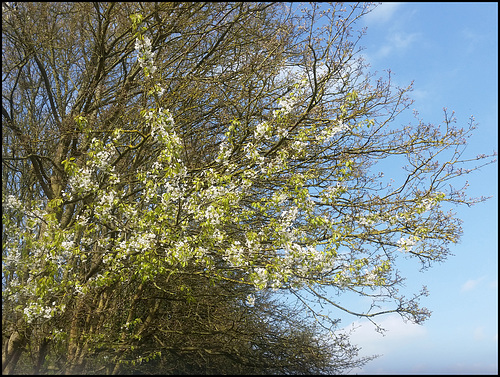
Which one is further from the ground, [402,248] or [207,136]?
[207,136]

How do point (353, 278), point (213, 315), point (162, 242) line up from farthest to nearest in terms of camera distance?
1. point (213, 315)
2. point (353, 278)
3. point (162, 242)

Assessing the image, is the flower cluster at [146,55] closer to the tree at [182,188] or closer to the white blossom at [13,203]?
the tree at [182,188]

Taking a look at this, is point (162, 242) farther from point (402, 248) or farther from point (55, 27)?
point (55, 27)

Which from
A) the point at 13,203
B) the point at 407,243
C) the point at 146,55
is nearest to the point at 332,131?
the point at 407,243

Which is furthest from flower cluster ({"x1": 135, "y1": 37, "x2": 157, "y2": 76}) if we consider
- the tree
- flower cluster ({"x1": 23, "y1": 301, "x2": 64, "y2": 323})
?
flower cluster ({"x1": 23, "y1": 301, "x2": 64, "y2": 323})

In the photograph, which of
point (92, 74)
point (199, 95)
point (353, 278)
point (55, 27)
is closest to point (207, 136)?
point (199, 95)

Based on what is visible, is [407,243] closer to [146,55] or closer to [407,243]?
[407,243]

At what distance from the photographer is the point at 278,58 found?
9266 mm

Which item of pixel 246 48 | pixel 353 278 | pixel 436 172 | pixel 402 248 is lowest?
pixel 353 278

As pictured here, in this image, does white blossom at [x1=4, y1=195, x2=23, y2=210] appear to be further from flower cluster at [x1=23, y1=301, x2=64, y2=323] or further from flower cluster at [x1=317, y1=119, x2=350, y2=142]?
flower cluster at [x1=317, y1=119, x2=350, y2=142]

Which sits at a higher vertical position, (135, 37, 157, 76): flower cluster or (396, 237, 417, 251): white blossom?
(135, 37, 157, 76): flower cluster

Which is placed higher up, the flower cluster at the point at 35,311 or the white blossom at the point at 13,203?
the white blossom at the point at 13,203

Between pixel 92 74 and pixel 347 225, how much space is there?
6542 millimetres

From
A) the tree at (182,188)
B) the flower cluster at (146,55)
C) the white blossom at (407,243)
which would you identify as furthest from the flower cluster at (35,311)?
the white blossom at (407,243)
